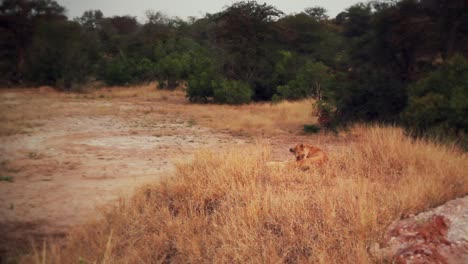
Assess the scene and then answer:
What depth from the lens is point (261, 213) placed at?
3.58 metres

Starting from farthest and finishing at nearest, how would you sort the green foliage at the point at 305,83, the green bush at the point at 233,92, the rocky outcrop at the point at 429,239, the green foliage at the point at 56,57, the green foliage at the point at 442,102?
the green foliage at the point at 56,57 → the green bush at the point at 233,92 → the green foliage at the point at 305,83 → the green foliage at the point at 442,102 → the rocky outcrop at the point at 429,239

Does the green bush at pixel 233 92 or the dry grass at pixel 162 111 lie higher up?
the green bush at pixel 233 92

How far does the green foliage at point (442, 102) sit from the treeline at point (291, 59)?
0.08 ft

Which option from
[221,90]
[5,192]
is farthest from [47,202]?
[221,90]

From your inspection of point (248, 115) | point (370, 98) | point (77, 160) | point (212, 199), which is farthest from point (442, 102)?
point (77, 160)

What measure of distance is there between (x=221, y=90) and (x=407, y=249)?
15.6 meters

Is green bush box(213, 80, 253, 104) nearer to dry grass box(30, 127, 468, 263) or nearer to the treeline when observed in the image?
the treeline

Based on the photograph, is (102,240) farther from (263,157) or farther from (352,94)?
(352,94)

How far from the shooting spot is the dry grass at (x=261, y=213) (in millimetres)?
3127

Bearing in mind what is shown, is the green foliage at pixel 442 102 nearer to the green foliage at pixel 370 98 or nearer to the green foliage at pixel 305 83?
the green foliage at pixel 370 98

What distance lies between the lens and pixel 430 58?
11.8 m

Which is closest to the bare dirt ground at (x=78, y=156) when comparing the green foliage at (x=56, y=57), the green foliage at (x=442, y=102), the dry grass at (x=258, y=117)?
the dry grass at (x=258, y=117)

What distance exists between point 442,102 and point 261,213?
5830 millimetres

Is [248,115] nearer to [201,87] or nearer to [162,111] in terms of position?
[162,111]
